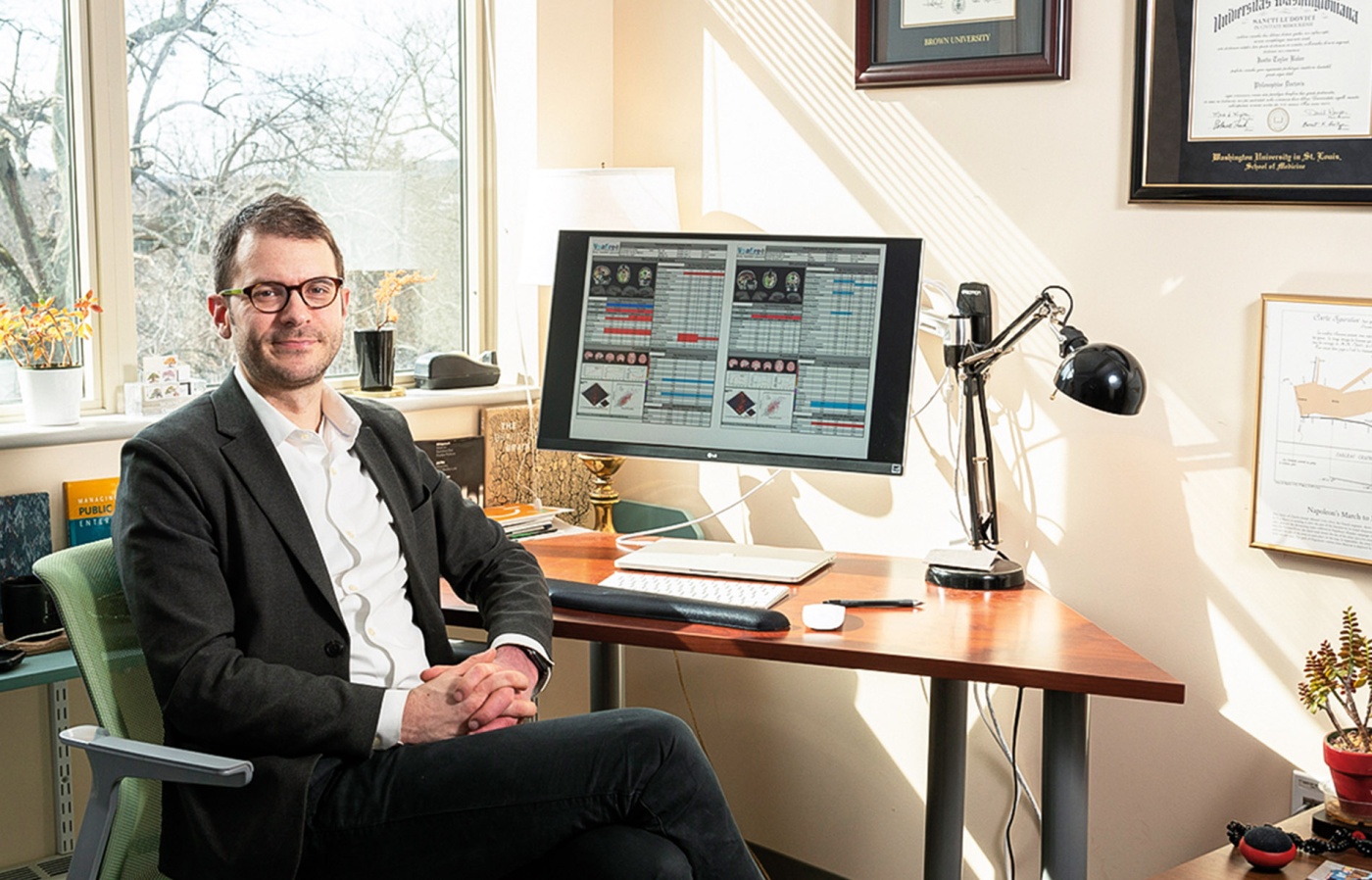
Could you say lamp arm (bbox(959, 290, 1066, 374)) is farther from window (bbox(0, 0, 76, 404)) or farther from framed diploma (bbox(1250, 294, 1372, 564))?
window (bbox(0, 0, 76, 404))

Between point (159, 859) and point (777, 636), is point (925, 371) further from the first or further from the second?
point (159, 859)

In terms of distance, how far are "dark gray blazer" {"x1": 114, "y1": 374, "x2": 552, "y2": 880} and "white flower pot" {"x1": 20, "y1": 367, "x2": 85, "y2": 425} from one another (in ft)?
1.65

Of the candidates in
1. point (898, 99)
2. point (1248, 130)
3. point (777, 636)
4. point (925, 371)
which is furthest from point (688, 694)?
point (1248, 130)

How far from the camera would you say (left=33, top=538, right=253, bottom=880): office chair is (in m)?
1.52

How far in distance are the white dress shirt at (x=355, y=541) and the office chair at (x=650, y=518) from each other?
3.07 ft

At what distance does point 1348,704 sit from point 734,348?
3.51ft

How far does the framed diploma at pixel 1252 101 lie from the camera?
6.68 ft


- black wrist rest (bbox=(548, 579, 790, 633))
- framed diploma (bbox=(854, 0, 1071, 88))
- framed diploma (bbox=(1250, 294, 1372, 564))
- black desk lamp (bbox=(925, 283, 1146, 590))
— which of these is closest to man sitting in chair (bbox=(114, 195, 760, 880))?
black wrist rest (bbox=(548, 579, 790, 633))

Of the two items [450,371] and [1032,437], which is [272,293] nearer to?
[450,371]

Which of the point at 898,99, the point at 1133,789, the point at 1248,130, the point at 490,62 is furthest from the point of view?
the point at 490,62

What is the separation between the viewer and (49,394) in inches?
85.4

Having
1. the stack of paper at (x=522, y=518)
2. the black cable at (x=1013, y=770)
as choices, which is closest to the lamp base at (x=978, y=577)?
the black cable at (x=1013, y=770)

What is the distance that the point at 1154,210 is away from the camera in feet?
7.37

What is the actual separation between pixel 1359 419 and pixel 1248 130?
0.48m
